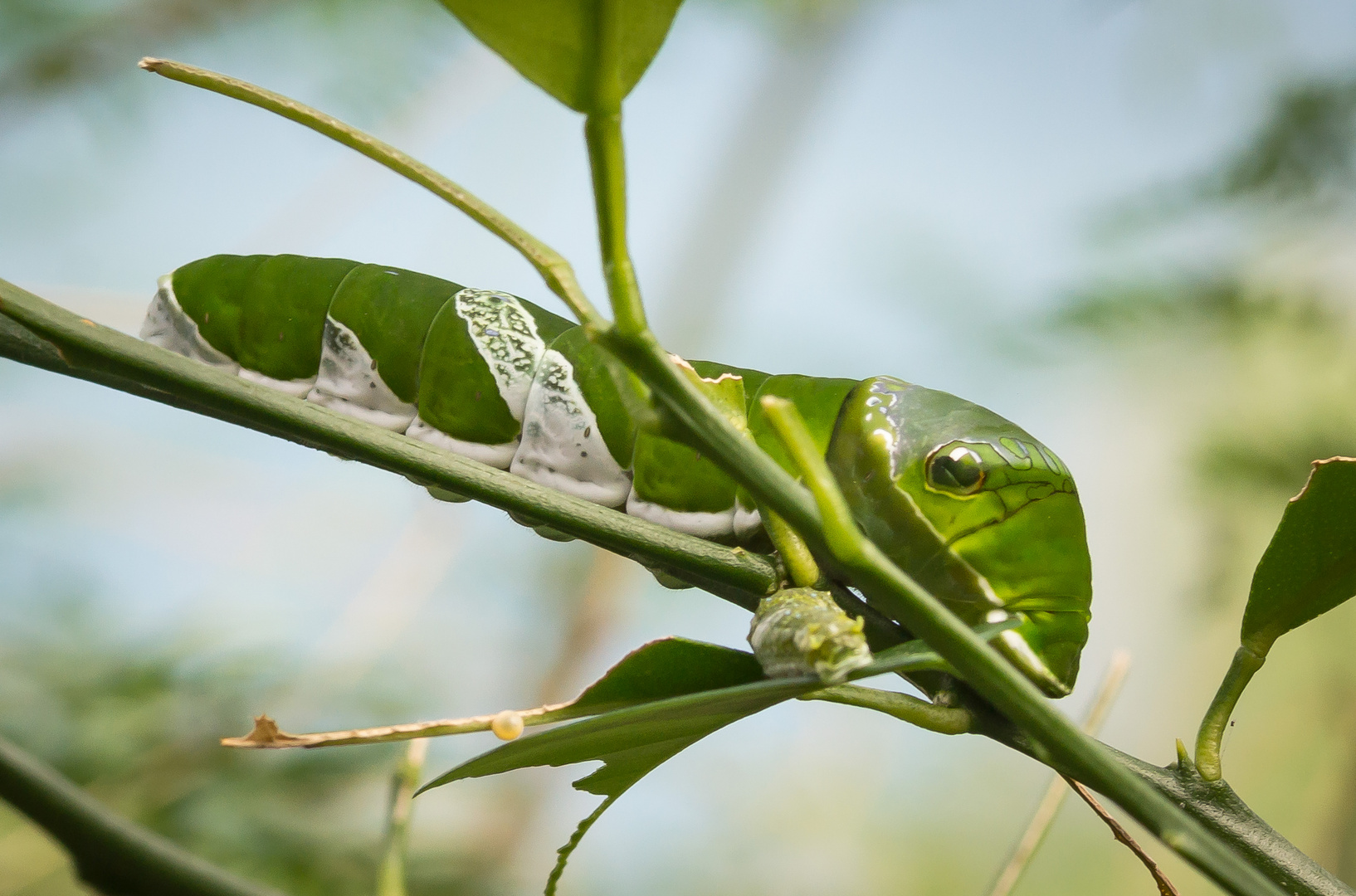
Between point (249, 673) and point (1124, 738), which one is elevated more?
point (1124, 738)

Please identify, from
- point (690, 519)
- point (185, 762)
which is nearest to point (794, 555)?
point (690, 519)

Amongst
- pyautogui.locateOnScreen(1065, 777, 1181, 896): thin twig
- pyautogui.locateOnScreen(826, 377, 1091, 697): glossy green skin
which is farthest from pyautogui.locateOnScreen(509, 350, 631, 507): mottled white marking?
pyautogui.locateOnScreen(1065, 777, 1181, 896): thin twig

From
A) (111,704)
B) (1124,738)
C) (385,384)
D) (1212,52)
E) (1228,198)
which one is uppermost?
(1212,52)

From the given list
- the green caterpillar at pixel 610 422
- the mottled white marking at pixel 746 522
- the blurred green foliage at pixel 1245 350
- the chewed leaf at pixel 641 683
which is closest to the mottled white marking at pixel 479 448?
the green caterpillar at pixel 610 422

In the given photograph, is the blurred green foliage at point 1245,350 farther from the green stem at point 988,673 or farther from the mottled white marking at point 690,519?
the green stem at point 988,673

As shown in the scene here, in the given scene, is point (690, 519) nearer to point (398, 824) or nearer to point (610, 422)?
point (610, 422)

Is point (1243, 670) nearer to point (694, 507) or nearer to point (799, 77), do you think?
point (694, 507)

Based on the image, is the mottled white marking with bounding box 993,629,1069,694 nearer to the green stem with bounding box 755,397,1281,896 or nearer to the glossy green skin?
the glossy green skin

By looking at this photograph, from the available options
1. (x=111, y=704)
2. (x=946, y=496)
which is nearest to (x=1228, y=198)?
(x=946, y=496)
